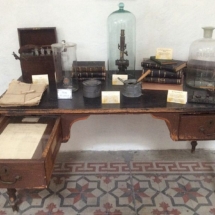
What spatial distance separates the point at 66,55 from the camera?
1228 millimetres

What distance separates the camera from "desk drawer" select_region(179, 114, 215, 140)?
1022 millimetres

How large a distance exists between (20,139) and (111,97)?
0.39 metres

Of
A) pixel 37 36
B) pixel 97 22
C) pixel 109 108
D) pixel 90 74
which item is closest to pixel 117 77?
pixel 90 74

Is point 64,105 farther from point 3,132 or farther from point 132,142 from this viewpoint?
point 132,142

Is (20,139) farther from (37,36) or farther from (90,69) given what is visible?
(37,36)

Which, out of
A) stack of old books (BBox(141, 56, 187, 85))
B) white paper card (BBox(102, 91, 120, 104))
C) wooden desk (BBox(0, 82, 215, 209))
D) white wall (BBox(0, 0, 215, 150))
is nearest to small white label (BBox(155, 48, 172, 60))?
stack of old books (BBox(141, 56, 187, 85))

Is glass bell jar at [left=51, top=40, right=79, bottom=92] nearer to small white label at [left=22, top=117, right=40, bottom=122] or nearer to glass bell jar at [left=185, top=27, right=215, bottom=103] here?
small white label at [left=22, top=117, right=40, bottom=122]

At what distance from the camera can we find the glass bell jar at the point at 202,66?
116cm

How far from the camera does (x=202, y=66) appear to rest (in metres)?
1.24

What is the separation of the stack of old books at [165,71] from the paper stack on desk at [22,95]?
0.49 m

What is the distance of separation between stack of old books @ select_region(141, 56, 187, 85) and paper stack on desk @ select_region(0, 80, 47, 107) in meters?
0.49

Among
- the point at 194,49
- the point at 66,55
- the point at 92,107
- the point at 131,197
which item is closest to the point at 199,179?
the point at 131,197

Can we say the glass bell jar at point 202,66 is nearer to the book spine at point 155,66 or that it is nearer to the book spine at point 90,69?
the book spine at point 155,66

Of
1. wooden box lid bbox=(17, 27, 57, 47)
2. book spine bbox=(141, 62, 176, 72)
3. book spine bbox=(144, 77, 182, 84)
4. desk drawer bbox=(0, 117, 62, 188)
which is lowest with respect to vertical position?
desk drawer bbox=(0, 117, 62, 188)
